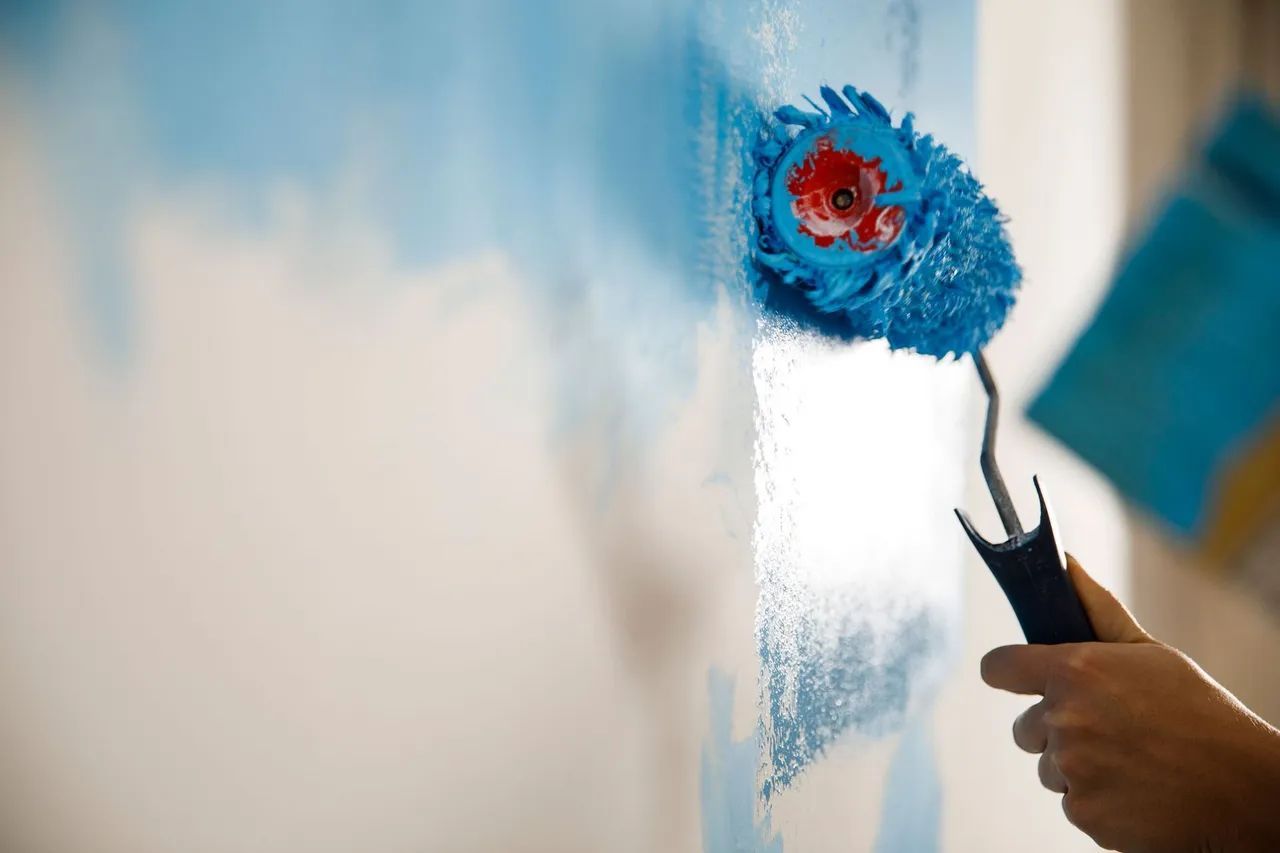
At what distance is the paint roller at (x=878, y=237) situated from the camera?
2.16 ft

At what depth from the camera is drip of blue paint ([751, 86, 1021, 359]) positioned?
68 centimetres

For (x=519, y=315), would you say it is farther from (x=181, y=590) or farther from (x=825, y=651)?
(x=825, y=651)

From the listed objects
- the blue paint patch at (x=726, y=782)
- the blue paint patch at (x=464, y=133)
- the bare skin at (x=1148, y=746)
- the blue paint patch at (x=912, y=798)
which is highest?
the blue paint patch at (x=464, y=133)

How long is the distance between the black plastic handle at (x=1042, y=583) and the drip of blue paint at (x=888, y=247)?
0.16m

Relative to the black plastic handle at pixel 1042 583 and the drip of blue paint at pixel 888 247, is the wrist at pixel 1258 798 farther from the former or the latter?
the drip of blue paint at pixel 888 247

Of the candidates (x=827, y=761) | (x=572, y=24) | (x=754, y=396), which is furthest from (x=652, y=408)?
(x=827, y=761)

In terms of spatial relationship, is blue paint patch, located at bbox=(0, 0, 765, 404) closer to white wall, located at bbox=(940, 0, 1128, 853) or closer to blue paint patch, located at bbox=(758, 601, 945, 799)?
blue paint patch, located at bbox=(758, 601, 945, 799)

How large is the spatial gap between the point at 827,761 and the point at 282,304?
569mm

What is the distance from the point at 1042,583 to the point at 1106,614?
0.05 m

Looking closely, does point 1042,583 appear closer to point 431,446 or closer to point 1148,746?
point 1148,746

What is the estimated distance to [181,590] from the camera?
0.42 m

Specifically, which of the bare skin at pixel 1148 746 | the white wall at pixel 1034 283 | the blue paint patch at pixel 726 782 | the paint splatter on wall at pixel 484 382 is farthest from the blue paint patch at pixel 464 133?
the white wall at pixel 1034 283

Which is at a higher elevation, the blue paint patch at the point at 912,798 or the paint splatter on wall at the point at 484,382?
the paint splatter on wall at the point at 484,382

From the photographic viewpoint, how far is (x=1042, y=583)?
653 millimetres
